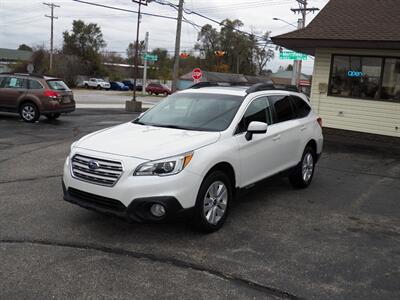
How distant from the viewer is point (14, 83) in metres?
16.1

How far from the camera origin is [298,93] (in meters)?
7.64

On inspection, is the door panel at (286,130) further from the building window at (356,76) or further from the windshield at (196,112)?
the building window at (356,76)

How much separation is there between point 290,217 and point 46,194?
11.3 feet

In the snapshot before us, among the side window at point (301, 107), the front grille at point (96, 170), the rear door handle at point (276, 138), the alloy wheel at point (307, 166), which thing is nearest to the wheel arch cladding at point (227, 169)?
the front grille at point (96, 170)

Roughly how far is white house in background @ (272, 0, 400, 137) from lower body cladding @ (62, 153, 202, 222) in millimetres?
10050

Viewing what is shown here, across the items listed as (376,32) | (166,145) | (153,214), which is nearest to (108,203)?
(153,214)

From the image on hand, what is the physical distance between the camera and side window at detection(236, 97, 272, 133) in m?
5.77

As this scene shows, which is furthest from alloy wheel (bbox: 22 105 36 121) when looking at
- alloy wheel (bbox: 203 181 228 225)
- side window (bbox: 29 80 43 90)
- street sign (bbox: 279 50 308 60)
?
street sign (bbox: 279 50 308 60)

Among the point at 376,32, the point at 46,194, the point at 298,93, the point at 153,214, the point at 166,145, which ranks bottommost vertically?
the point at 46,194

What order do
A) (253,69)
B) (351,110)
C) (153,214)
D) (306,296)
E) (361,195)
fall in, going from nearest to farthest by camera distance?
Answer: 1. (306,296)
2. (153,214)
3. (361,195)
4. (351,110)
5. (253,69)

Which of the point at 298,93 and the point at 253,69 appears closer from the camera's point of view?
the point at 298,93

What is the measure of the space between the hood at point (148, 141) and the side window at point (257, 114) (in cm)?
56

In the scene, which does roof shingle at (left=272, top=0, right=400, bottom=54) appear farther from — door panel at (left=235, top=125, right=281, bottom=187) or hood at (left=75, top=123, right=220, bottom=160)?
hood at (left=75, top=123, right=220, bottom=160)

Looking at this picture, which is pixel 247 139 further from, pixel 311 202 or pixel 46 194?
pixel 46 194
